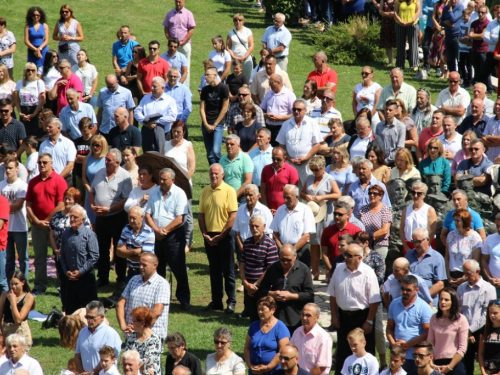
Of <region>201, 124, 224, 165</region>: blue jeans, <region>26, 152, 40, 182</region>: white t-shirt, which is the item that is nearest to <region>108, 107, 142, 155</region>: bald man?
<region>26, 152, 40, 182</region>: white t-shirt

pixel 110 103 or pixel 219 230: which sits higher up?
pixel 110 103

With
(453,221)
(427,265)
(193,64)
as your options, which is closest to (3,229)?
(427,265)

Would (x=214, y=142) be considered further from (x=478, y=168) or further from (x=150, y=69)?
(x=478, y=168)

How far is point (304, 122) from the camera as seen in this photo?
15.5 m

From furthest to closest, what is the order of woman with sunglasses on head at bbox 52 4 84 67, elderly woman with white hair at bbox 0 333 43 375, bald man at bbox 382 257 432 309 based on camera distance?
woman with sunglasses on head at bbox 52 4 84 67 < bald man at bbox 382 257 432 309 < elderly woman with white hair at bbox 0 333 43 375

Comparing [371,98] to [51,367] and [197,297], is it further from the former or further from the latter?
[51,367]

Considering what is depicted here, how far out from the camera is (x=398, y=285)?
11508mm

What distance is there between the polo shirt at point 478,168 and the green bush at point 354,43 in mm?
11736

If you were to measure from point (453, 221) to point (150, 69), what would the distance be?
8056 millimetres

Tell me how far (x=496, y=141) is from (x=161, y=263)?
5289 millimetres

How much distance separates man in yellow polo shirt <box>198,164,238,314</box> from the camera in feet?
44.9

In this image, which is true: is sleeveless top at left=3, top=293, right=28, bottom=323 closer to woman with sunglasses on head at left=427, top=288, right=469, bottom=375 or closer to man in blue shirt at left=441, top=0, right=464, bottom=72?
woman with sunglasses on head at left=427, top=288, right=469, bottom=375

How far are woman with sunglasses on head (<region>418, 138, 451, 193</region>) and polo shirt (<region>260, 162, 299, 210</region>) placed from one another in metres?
1.81

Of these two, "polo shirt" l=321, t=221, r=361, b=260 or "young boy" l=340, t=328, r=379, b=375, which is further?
"polo shirt" l=321, t=221, r=361, b=260
